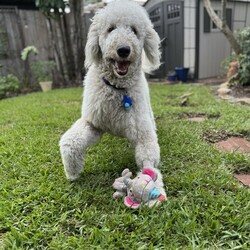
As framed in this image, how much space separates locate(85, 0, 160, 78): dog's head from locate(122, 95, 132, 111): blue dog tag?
15 cm

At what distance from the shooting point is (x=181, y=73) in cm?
682

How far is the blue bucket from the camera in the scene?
6.80 metres

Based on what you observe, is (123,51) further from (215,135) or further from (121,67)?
(215,135)

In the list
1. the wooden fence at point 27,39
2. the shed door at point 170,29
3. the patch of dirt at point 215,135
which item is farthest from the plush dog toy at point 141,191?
the shed door at point 170,29

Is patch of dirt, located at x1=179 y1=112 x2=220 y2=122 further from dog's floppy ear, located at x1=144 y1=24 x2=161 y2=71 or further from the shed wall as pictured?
the shed wall

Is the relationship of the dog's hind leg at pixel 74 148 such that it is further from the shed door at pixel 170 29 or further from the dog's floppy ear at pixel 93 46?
the shed door at pixel 170 29

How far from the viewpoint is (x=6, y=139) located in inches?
98.6

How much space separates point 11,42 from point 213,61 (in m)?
5.21

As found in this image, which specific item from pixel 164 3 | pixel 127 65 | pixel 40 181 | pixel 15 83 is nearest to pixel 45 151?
pixel 40 181

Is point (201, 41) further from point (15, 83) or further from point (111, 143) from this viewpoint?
point (111, 143)

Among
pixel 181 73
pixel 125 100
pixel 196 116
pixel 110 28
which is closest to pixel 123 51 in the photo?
pixel 110 28

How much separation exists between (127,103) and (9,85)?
4714 mm

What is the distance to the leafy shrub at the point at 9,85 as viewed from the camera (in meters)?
5.54

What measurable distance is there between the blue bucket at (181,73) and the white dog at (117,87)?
5.12 meters
